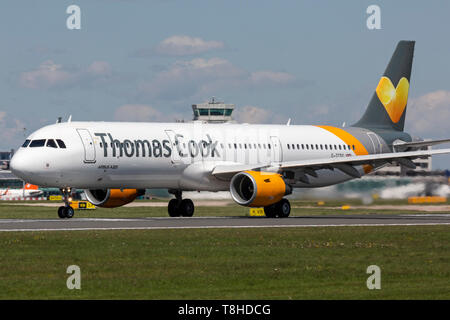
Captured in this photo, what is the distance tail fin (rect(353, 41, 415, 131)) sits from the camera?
56.9m

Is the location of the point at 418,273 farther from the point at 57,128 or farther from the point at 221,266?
the point at 57,128

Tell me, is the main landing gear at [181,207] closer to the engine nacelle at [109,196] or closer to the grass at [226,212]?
the engine nacelle at [109,196]

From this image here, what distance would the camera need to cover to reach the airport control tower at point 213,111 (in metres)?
137

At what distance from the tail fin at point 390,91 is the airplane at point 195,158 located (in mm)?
1791

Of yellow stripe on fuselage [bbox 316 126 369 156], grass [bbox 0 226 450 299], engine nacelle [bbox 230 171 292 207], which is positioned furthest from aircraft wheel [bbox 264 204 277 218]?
grass [bbox 0 226 450 299]

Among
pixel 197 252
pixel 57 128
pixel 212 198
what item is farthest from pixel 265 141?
pixel 197 252

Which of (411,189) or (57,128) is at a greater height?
(57,128)

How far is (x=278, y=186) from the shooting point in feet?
141

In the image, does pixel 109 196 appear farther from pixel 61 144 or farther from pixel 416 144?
pixel 416 144

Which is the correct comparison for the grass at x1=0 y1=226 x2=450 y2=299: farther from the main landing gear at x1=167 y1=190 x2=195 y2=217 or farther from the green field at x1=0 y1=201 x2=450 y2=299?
the main landing gear at x1=167 y1=190 x2=195 y2=217

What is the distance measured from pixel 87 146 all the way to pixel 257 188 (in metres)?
8.10

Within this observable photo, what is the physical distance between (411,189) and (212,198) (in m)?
11.8
